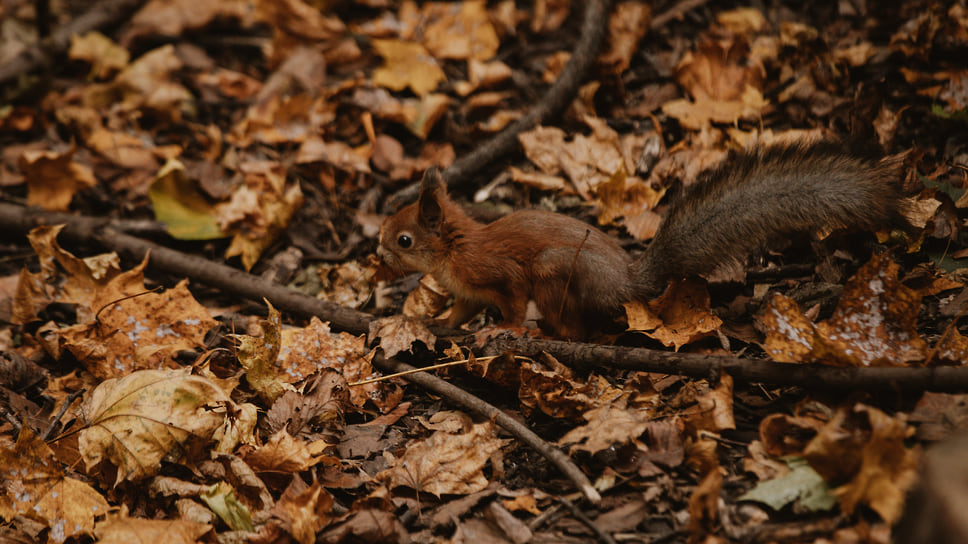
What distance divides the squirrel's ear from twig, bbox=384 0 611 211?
2.54 ft

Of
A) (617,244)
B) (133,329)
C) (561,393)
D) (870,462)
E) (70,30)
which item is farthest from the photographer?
(70,30)

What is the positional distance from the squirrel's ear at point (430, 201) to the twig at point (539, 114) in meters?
0.78

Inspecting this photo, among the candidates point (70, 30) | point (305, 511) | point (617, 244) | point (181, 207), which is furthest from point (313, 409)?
point (70, 30)

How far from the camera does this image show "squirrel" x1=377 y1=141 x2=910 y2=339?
2795mm

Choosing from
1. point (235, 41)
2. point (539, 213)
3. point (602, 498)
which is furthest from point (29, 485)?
point (235, 41)

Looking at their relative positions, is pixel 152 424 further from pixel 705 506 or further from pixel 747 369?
pixel 747 369

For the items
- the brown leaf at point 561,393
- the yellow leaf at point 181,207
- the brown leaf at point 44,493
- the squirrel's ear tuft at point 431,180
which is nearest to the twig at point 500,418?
the brown leaf at point 561,393

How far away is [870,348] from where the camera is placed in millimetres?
2658

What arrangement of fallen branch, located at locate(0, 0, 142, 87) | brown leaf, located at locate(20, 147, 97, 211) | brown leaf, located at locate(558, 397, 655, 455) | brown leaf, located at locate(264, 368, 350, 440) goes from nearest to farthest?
brown leaf, located at locate(558, 397, 655, 455) → brown leaf, located at locate(264, 368, 350, 440) → brown leaf, located at locate(20, 147, 97, 211) → fallen branch, located at locate(0, 0, 142, 87)

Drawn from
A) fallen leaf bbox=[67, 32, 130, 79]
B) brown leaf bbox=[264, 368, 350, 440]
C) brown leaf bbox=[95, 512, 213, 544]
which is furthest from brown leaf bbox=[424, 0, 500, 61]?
brown leaf bbox=[95, 512, 213, 544]

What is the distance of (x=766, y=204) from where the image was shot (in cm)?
291

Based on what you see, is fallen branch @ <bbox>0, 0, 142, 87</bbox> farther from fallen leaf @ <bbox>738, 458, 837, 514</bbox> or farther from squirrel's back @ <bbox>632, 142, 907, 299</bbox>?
fallen leaf @ <bbox>738, 458, 837, 514</bbox>

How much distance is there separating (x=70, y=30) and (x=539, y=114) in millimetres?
4553

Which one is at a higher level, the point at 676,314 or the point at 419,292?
the point at 676,314
